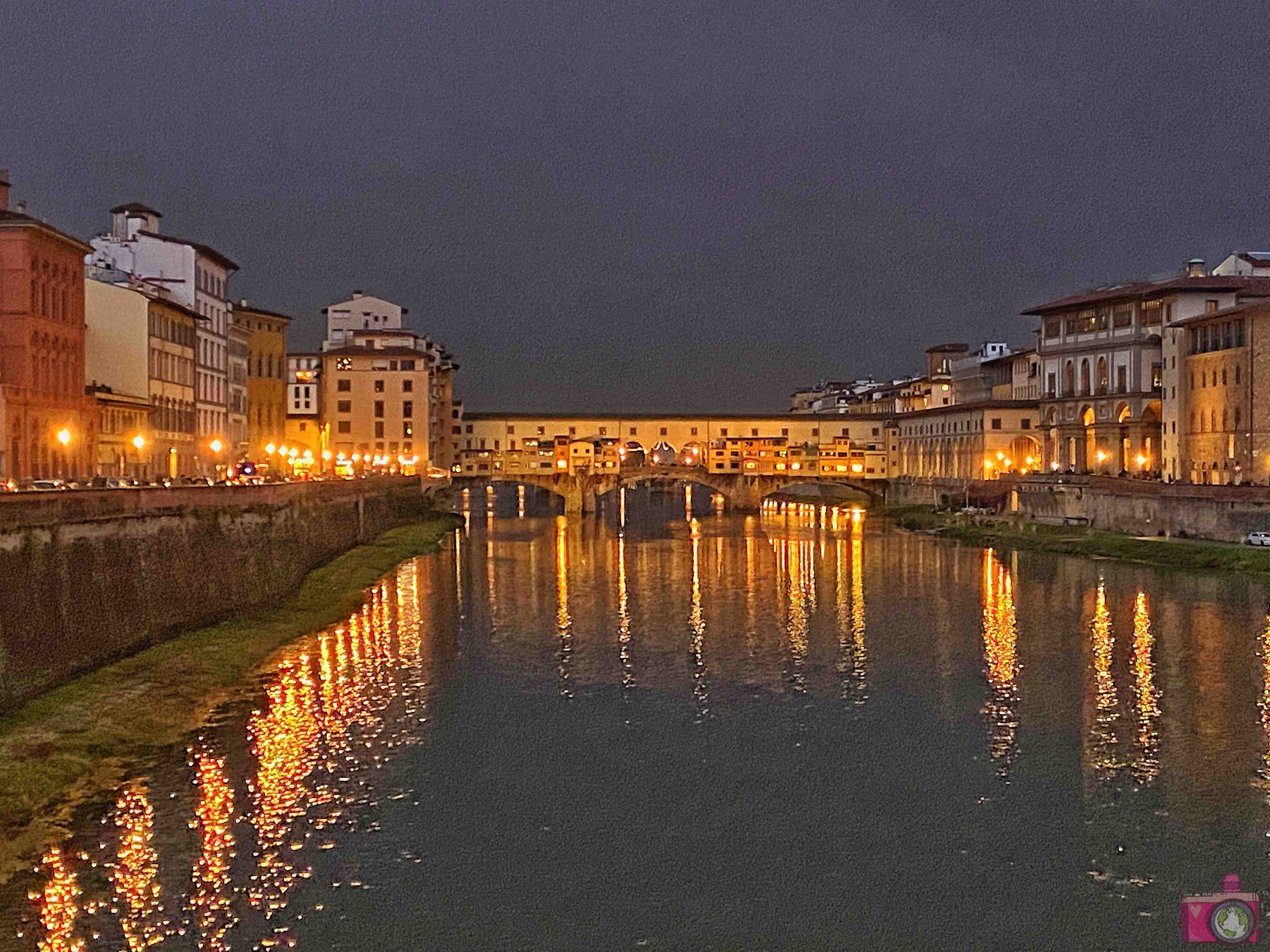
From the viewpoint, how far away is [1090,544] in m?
74.1

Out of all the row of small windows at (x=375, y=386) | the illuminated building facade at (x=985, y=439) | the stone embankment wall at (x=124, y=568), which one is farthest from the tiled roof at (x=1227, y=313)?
the row of small windows at (x=375, y=386)

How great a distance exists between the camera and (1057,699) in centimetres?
3509

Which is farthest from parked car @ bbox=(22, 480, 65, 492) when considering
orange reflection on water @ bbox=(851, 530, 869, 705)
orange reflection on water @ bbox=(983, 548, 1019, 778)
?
orange reflection on water @ bbox=(983, 548, 1019, 778)

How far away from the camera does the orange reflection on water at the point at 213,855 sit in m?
19.7

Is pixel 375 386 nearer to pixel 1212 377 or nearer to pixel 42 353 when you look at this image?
pixel 42 353

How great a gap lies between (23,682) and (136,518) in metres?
9.35

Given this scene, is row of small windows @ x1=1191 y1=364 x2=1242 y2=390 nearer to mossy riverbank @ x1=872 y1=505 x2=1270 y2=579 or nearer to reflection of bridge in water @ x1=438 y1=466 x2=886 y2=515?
mossy riverbank @ x1=872 y1=505 x2=1270 y2=579

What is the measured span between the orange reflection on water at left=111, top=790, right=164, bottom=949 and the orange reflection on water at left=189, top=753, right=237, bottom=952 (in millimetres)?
645

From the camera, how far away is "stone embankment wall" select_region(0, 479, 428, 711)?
94.0ft

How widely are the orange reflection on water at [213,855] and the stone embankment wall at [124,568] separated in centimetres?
450

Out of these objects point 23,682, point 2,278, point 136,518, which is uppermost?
point 2,278

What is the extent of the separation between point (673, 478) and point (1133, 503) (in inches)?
2217

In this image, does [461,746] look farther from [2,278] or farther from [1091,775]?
[2,278]

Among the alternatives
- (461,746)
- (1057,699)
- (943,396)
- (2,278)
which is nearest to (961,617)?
(1057,699)
